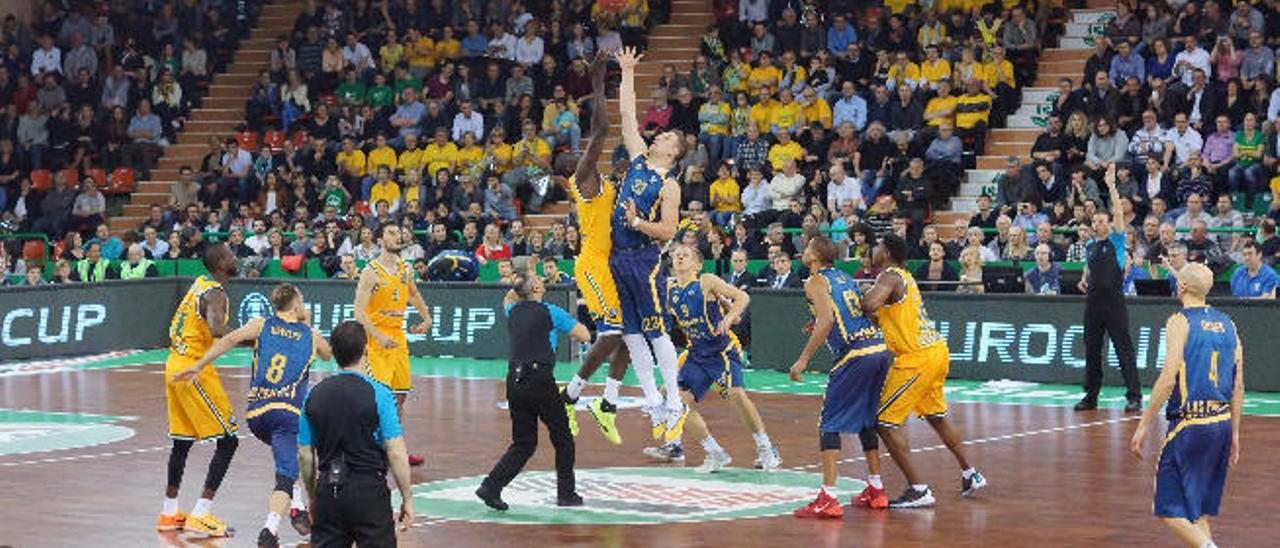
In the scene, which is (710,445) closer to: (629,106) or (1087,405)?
(629,106)

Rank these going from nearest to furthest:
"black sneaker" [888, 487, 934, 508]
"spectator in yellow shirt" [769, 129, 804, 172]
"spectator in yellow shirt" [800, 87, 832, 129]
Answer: "black sneaker" [888, 487, 934, 508], "spectator in yellow shirt" [769, 129, 804, 172], "spectator in yellow shirt" [800, 87, 832, 129]

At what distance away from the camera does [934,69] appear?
105 ft

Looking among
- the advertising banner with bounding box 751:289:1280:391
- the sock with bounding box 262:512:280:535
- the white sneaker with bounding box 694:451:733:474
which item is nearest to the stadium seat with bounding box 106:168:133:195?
the advertising banner with bounding box 751:289:1280:391

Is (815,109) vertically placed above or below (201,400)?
above

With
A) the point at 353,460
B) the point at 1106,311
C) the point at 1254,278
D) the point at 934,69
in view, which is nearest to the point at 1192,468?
the point at 353,460

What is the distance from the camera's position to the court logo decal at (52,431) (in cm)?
2013

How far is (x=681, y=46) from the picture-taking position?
37.6 meters

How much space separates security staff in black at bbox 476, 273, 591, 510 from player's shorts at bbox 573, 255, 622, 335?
22.8 inches

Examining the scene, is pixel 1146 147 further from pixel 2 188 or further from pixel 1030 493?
pixel 2 188

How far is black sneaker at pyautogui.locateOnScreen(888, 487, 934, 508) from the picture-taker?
15.5 meters

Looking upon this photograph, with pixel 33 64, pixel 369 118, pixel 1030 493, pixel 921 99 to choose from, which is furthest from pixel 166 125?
pixel 1030 493

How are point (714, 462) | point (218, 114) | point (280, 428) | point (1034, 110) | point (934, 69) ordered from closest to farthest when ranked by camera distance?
1. point (280, 428)
2. point (714, 462)
3. point (934, 69)
4. point (1034, 110)
5. point (218, 114)

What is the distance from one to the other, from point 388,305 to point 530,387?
3.19 m

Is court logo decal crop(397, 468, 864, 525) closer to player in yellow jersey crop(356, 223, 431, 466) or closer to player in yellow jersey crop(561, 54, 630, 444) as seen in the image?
player in yellow jersey crop(561, 54, 630, 444)
